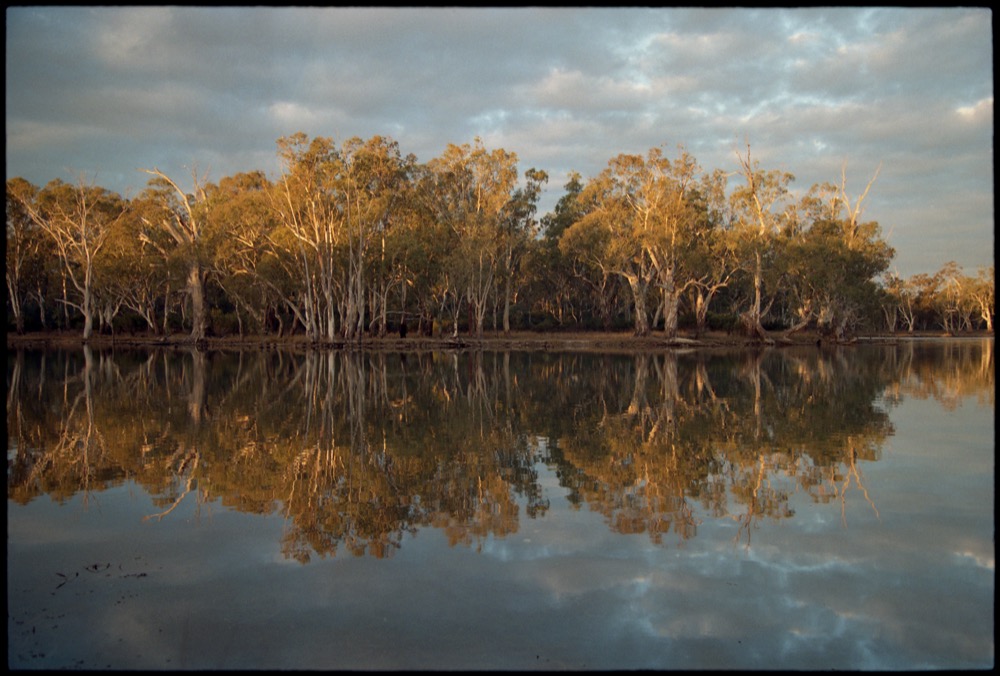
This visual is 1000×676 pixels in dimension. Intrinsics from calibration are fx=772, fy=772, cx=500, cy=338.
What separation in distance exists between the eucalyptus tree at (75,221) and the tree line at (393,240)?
16 centimetres

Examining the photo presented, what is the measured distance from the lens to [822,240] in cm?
6081

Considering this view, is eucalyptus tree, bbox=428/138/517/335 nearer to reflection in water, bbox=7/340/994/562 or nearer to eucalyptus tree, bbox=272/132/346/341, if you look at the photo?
eucalyptus tree, bbox=272/132/346/341

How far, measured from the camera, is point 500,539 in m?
8.36

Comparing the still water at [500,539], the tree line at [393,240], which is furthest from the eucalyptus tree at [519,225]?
the still water at [500,539]

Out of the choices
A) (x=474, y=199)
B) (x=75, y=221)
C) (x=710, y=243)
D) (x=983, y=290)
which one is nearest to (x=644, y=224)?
(x=710, y=243)

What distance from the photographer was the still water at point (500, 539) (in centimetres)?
578

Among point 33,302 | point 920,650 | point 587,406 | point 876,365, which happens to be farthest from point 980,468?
point 33,302

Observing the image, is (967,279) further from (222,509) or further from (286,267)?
(222,509)

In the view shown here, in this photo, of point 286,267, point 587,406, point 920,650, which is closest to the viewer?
point 920,650

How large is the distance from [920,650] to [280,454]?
33.1 feet

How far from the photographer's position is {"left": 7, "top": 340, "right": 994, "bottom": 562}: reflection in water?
966 cm

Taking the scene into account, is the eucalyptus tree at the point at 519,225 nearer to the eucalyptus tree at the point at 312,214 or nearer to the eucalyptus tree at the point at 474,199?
the eucalyptus tree at the point at 474,199

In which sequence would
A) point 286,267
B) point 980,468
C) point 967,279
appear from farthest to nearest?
point 967,279, point 286,267, point 980,468

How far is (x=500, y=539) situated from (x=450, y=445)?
5.87 metres
